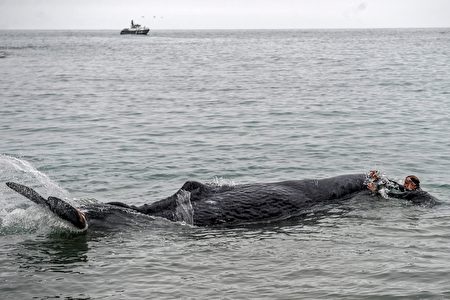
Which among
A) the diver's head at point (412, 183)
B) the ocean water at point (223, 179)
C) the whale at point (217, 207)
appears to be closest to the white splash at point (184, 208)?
the whale at point (217, 207)

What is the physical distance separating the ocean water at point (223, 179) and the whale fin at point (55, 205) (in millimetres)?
391

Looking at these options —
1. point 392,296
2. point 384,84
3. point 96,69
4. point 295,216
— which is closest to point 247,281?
point 392,296

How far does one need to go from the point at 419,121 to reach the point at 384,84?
46.6 feet

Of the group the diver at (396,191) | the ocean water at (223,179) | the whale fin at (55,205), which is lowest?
the ocean water at (223,179)

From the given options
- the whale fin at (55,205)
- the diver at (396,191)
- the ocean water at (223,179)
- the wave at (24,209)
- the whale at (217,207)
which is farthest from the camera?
the diver at (396,191)

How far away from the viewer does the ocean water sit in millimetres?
8242

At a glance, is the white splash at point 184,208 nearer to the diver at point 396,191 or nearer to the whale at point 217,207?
the whale at point 217,207

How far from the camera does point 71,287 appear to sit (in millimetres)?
8062

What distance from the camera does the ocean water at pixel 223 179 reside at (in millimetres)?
8242

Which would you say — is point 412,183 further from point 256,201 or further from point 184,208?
point 184,208

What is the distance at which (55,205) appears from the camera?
30.5 ft

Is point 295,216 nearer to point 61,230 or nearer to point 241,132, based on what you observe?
point 61,230

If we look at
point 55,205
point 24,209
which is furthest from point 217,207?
point 24,209

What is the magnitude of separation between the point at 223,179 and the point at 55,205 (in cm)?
555
